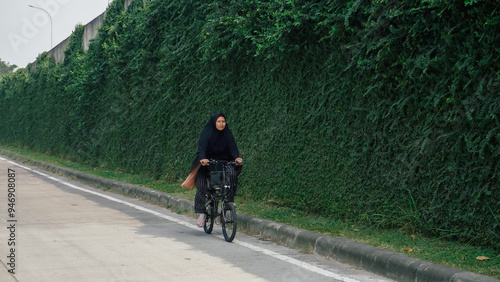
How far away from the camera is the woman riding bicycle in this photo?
8867 millimetres

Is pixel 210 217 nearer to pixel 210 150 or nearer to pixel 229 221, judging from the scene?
pixel 229 221

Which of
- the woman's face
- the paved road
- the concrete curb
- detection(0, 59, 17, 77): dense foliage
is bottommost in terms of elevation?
the paved road

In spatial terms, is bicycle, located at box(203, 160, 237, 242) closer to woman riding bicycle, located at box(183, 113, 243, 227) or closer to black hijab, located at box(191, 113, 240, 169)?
woman riding bicycle, located at box(183, 113, 243, 227)

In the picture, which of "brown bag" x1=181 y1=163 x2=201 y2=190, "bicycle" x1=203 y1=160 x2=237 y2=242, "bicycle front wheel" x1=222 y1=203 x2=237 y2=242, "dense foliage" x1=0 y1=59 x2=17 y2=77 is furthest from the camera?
"dense foliage" x1=0 y1=59 x2=17 y2=77

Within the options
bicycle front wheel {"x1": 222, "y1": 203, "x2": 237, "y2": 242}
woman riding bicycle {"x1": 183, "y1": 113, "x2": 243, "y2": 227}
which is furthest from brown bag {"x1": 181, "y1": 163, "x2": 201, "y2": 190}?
bicycle front wheel {"x1": 222, "y1": 203, "x2": 237, "y2": 242}

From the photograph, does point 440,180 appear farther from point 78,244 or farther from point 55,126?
point 55,126

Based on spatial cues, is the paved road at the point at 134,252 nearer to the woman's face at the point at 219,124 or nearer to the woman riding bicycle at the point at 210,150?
the woman riding bicycle at the point at 210,150

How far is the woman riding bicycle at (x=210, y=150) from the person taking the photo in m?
8.87

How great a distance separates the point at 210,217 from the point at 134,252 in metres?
1.79

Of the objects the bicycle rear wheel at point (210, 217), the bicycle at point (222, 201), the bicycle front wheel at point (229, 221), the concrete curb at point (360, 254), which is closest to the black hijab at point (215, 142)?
the bicycle at point (222, 201)

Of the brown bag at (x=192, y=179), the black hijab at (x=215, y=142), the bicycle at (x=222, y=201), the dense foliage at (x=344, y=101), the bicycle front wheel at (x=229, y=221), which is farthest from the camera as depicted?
the brown bag at (x=192, y=179)

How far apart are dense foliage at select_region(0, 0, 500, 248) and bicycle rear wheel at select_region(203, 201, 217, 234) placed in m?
1.63

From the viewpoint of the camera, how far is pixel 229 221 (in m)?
8.41

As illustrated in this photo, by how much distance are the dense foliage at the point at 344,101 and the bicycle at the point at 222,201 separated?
155 cm
